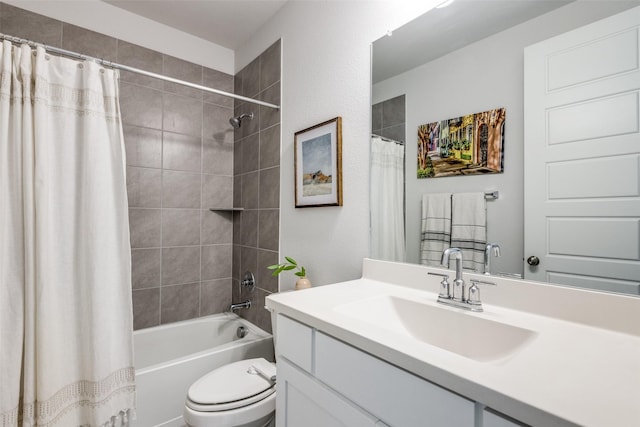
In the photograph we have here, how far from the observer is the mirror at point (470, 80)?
902 mm

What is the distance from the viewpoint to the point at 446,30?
1104mm

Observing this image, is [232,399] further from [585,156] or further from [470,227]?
[585,156]

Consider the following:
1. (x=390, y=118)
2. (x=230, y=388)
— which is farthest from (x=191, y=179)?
(x=390, y=118)

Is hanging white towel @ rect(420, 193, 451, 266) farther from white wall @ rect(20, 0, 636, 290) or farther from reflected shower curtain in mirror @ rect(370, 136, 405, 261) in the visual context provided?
white wall @ rect(20, 0, 636, 290)

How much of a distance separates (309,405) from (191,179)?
190 cm

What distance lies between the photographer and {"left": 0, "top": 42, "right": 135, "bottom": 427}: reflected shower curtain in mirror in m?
1.15

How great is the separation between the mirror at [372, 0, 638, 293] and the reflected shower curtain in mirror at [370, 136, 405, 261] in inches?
1.3

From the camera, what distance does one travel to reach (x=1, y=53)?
46.9 inches

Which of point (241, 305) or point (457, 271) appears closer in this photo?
point (457, 271)

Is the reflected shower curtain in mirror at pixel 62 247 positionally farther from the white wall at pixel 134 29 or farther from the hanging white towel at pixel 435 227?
the hanging white towel at pixel 435 227

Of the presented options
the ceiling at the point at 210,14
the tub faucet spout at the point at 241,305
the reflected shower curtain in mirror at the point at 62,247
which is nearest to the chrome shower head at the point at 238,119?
the ceiling at the point at 210,14


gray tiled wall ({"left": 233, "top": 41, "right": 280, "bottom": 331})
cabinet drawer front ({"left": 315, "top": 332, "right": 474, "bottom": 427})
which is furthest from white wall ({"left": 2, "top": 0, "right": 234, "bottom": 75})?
cabinet drawer front ({"left": 315, "top": 332, "right": 474, "bottom": 427})

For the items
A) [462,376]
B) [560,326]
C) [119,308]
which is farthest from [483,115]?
[119,308]

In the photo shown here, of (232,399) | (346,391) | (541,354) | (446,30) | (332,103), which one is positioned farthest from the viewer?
(332,103)
